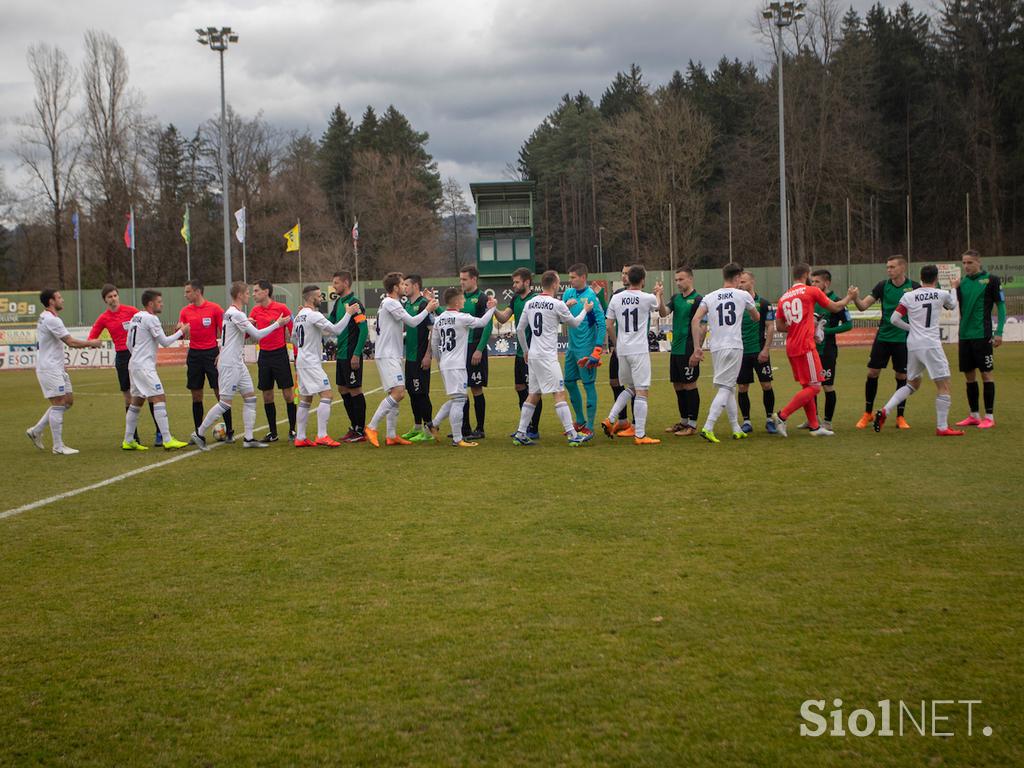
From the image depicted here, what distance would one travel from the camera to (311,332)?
11.6 m

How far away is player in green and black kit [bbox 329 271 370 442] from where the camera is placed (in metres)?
11.8

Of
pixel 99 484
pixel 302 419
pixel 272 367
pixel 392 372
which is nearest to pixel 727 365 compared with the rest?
pixel 392 372

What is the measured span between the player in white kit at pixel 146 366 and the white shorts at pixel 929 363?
9686 millimetres

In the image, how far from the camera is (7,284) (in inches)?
2694

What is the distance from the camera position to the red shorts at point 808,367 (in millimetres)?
11031

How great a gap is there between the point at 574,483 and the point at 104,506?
173 inches

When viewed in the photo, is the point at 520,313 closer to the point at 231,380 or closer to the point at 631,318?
the point at 631,318

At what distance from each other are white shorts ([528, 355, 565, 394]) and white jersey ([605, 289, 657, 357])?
979mm

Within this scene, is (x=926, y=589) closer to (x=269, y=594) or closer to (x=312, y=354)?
(x=269, y=594)

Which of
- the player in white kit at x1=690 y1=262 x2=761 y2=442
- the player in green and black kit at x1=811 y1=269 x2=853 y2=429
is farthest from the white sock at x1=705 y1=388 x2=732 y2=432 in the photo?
the player in green and black kit at x1=811 y1=269 x2=853 y2=429

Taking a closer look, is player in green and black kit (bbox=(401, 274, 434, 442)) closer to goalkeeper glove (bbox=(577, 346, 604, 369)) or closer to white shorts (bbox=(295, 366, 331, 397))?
white shorts (bbox=(295, 366, 331, 397))

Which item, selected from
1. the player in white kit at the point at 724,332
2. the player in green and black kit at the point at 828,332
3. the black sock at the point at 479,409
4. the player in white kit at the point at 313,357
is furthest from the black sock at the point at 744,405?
the player in white kit at the point at 313,357

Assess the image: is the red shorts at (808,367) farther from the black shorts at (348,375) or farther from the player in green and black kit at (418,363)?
→ the black shorts at (348,375)

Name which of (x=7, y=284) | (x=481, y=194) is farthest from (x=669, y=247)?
(x=7, y=284)
